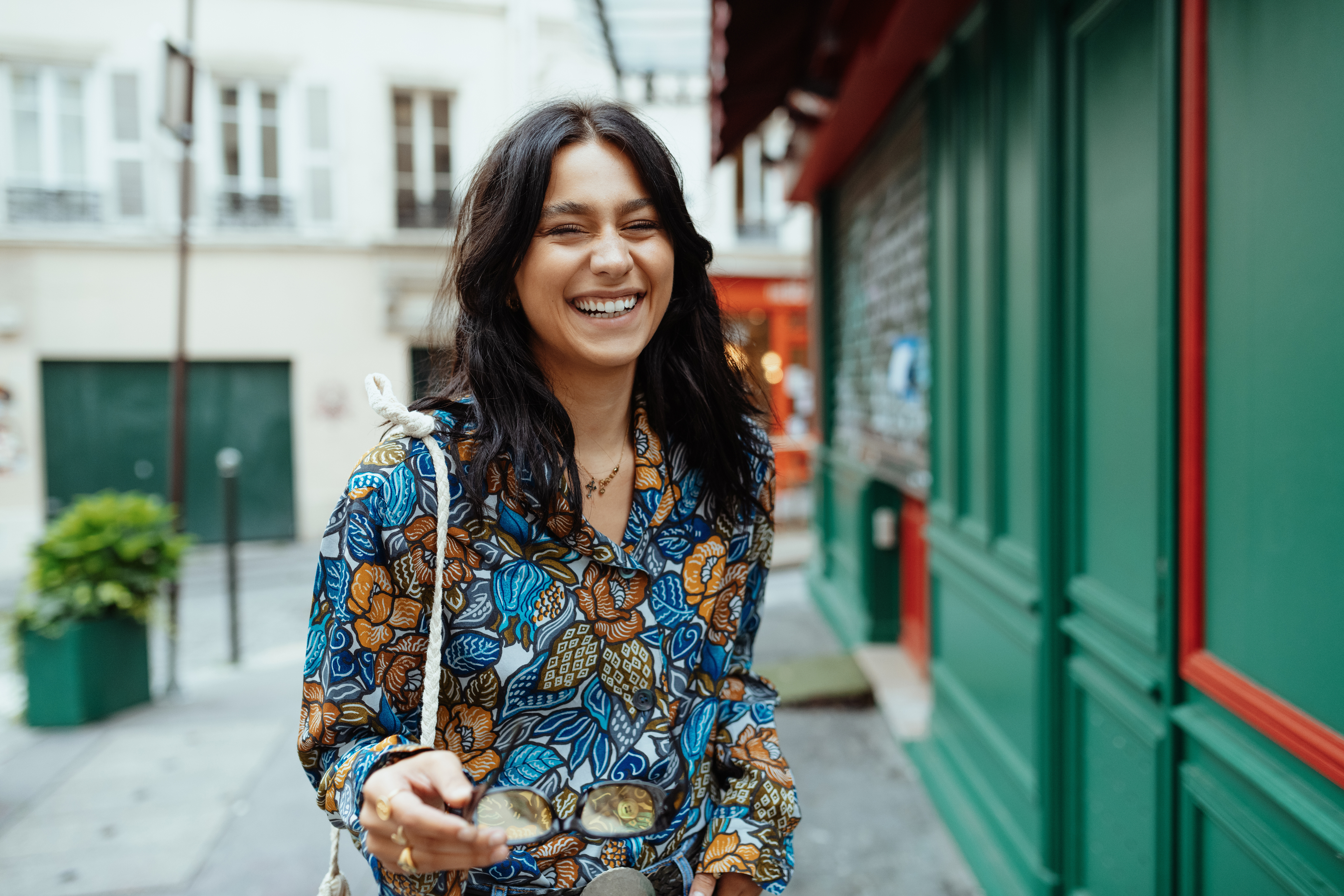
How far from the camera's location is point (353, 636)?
1102 mm

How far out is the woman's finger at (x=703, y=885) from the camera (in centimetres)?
127

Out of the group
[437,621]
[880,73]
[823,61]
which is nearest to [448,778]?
[437,621]

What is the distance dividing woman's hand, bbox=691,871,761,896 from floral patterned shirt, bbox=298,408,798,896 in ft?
0.06

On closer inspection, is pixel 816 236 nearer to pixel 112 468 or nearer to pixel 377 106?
pixel 377 106

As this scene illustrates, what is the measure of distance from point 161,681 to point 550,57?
10065mm

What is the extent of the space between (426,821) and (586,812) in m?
0.38

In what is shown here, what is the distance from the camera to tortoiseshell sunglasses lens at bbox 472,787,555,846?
3.70 ft

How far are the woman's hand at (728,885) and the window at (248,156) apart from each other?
12.1 metres

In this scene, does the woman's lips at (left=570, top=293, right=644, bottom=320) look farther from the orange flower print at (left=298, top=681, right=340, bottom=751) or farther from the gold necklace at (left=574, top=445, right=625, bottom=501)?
the orange flower print at (left=298, top=681, right=340, bottom=751)

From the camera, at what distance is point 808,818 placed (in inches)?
135

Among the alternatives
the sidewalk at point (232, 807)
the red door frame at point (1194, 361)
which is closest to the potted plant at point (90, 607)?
the sidewalk at point (232, 807)

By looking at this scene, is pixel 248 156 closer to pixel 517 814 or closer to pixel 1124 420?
pixel 1124 420

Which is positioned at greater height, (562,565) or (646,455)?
(646,455)

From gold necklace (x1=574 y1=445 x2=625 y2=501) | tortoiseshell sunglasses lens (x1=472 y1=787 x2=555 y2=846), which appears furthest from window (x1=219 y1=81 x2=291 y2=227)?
tortoiseshell sunglasses lens (x1=472 y1=787 x2=555 y2=846)
